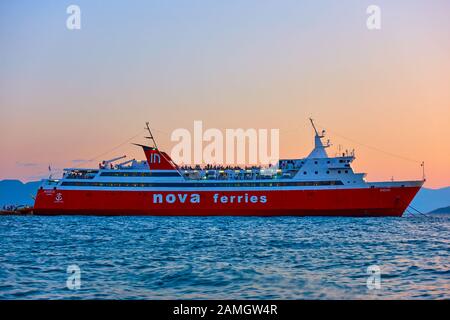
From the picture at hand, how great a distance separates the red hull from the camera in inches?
1946

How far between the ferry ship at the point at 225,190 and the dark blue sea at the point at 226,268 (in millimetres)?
22672

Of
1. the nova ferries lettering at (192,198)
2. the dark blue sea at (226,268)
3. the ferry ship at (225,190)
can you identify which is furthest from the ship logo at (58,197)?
the dark blue sea at (226,268)

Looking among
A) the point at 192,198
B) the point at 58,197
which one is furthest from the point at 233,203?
the point at 58,197

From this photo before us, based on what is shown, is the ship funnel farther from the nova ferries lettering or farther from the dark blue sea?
the dark blue sea

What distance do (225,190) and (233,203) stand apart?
160 centimetres

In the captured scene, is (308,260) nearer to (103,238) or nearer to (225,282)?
(225,282)

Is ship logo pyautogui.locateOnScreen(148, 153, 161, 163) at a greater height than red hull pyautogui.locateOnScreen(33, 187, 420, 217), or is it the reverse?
ship logo pyautogui.locateOnScreen(148, 153, 161, 163)

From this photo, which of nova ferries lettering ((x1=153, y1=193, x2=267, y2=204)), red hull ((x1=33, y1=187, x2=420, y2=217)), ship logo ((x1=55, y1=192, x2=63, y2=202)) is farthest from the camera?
ship logo ((x1=55, y1=192, x2=63, y2=202))

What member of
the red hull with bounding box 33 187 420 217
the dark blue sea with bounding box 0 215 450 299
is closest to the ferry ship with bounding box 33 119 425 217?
the red hull with bounding box 33 187 420 217

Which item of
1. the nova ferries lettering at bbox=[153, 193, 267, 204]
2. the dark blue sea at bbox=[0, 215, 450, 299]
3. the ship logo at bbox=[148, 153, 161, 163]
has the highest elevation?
the ship logo at bbox=[148, 153, 161, 163]

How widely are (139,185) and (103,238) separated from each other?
25.5 m

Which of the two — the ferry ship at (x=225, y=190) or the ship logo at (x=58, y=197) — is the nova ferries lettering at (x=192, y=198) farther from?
the ship logo at (x=58, y=197)

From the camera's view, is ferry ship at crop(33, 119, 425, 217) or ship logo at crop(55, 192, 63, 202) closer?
ferry ship at crop(33, 119, 425, 217)

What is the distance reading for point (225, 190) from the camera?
51.5m
